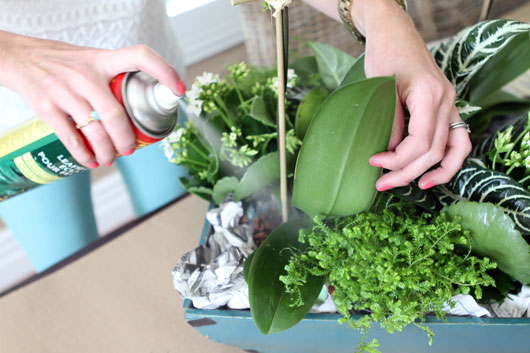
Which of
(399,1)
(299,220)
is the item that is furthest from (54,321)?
(399,1)

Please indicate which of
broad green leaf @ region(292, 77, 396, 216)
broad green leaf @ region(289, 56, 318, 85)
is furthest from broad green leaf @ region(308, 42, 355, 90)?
broad green leaf @ region(292, 77, 396, 216)

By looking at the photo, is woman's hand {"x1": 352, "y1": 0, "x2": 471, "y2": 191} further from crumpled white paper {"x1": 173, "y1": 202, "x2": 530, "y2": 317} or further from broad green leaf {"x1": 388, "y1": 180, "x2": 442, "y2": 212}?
crumpled white paper {"x1": 173, "y1": 202, "x2": 530, "y2": 317}

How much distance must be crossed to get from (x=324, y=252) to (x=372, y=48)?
0.23m

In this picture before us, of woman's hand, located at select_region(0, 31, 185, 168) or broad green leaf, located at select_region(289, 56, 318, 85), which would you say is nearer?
woman's hand, located at select_region(0, 31, 185, 168)

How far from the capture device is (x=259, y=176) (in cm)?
53

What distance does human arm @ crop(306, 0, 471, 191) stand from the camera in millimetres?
400

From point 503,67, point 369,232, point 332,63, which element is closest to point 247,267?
point 369,232

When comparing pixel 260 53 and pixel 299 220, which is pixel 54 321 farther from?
pixel 260 53

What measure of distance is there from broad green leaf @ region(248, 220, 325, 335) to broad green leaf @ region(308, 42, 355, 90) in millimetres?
295

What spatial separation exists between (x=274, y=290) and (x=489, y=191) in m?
0.28

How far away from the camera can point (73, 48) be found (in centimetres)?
39

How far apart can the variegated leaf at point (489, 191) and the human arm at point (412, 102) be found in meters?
0.06

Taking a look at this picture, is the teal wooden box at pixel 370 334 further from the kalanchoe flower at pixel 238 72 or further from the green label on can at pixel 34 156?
the kalanchoe flower at pixel 238 72

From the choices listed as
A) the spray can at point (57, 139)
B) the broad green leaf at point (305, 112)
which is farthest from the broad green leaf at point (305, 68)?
the spray can at point (57, 139)
